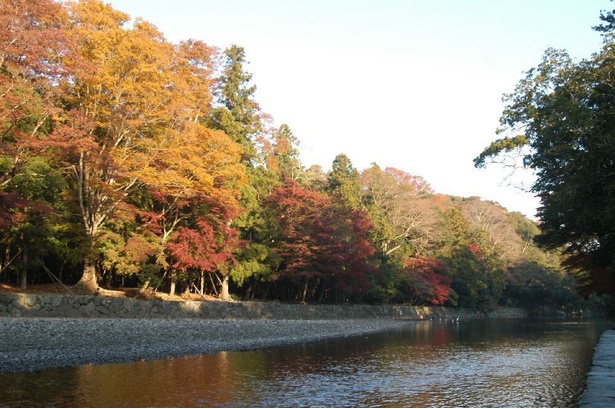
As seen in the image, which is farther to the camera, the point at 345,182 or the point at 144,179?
the point at 345,182

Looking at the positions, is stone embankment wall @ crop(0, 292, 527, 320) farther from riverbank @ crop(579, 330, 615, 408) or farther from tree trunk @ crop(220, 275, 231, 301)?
riverbank @ crop(579, 330, 615, 408)

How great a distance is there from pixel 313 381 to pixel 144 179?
14698 millimetres

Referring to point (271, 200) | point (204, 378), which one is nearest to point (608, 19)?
point (204, 378)

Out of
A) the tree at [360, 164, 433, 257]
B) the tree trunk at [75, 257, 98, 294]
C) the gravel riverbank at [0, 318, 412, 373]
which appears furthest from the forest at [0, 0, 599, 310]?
the tree at [360, 164, 433, 257]

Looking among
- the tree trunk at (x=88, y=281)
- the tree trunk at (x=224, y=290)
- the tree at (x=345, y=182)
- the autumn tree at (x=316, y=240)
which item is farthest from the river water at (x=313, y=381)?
the tree at (x=345, y=182)

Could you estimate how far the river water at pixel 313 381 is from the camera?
34.7 ft

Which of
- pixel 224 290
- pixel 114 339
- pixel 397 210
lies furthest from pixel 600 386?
pixel 397 210

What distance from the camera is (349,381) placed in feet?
43.7

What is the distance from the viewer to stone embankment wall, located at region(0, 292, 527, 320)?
63.3 feet

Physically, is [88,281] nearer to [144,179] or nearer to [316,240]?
[144,179]

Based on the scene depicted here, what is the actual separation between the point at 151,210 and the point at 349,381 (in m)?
19.1

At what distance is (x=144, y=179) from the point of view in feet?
80.2

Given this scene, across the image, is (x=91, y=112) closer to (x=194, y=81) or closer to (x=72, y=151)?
(x=72, y=151)

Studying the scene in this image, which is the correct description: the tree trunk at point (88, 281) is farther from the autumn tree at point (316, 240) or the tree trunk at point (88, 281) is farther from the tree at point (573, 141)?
the tree at point (573, 141)
